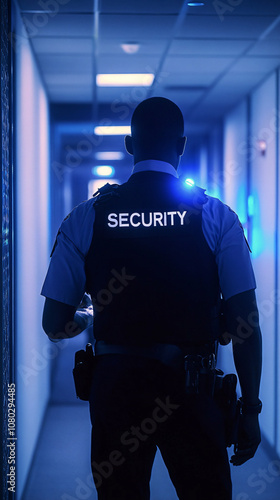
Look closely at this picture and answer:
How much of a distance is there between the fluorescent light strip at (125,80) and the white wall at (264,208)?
80 centimetres

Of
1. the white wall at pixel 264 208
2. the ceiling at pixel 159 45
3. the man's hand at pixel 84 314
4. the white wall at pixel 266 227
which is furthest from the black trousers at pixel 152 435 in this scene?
the white wall at pixel 266 227

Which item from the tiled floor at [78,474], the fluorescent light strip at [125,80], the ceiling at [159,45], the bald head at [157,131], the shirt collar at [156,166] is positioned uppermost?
the fluorescent light strip at [125,80]

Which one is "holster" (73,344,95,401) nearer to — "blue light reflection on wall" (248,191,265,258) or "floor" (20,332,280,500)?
"floor" (20,332,280,500)

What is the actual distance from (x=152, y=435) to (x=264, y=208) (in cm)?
252

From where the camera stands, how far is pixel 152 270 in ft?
4.76

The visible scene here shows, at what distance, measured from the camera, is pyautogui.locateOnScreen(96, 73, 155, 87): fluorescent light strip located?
151 inches

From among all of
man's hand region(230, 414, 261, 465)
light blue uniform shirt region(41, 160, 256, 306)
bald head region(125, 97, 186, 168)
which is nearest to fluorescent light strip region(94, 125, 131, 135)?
bald head region(125, 97, 186, 168)

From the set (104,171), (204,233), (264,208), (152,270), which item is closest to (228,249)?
(204,233)

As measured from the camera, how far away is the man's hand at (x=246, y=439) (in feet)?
4.80

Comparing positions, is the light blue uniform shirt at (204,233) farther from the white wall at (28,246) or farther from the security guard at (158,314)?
the white wall at (28,246)

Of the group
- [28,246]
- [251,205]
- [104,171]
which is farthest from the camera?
[104,171]

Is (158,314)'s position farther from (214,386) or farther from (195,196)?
(195,196)

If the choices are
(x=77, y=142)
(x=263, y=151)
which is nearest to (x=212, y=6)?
(x=263, y=151)

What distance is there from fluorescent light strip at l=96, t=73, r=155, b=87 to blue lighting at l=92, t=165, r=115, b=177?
619cm
